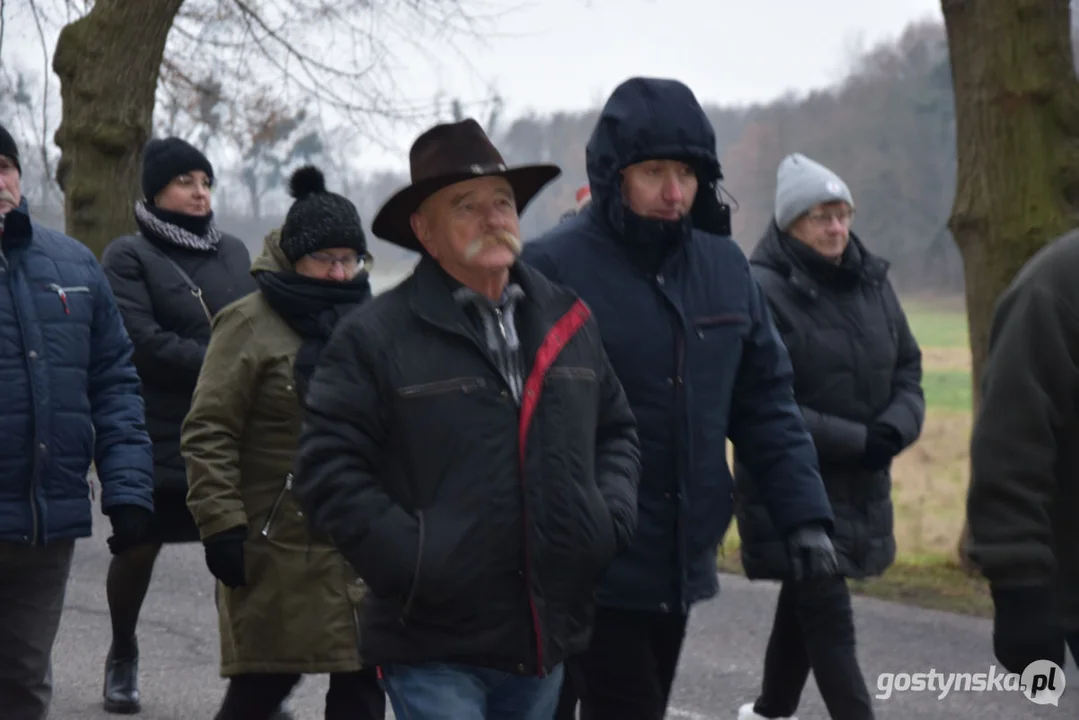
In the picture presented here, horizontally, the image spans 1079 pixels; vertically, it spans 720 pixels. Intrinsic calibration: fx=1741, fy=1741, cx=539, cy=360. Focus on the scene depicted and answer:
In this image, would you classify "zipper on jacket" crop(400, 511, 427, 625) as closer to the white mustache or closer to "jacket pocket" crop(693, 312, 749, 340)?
the white mustache

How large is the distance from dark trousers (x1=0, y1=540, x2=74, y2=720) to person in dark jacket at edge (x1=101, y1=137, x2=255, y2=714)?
5.86ft

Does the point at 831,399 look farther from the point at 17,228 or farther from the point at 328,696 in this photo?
the point at 17,228

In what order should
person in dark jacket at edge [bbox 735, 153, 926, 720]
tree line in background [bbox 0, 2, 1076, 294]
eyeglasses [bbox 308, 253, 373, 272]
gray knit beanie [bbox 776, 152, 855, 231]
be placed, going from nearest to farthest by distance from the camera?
eyeglasses [bbox 308, 253, 373, 272] < person in dark jacket at edge [bbox 735, 153, 926, 720] < gray knit beanie [bbox 776, 152, 855, 231] < tree line in background [bbox 0, 2, 1076, 294]

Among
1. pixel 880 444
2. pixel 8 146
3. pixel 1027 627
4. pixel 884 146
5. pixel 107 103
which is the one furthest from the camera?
pixel 884 146

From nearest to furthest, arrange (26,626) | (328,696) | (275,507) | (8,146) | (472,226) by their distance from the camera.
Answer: (472,226) → (26,626) → (8,146) → (275,507) → (328,696)

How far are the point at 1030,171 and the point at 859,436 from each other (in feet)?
12.5

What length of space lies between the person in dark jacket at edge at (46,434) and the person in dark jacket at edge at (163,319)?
1.62 metres

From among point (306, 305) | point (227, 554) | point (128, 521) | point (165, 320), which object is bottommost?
point (227, 554)

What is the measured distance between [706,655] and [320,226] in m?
3.51

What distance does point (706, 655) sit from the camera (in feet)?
25.4

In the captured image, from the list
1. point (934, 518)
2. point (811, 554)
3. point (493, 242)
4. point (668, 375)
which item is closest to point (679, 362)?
point (668, 375)

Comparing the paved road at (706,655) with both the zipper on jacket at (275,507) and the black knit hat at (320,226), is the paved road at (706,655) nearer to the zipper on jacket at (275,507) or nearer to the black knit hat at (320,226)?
the zipper on jacket at (275,507)

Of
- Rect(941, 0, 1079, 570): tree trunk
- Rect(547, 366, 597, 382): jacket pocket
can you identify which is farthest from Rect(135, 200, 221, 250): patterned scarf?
Rect(941, 0, 1079, 570): tree trunk

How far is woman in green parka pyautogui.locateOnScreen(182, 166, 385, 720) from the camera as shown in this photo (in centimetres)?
Result: 489
